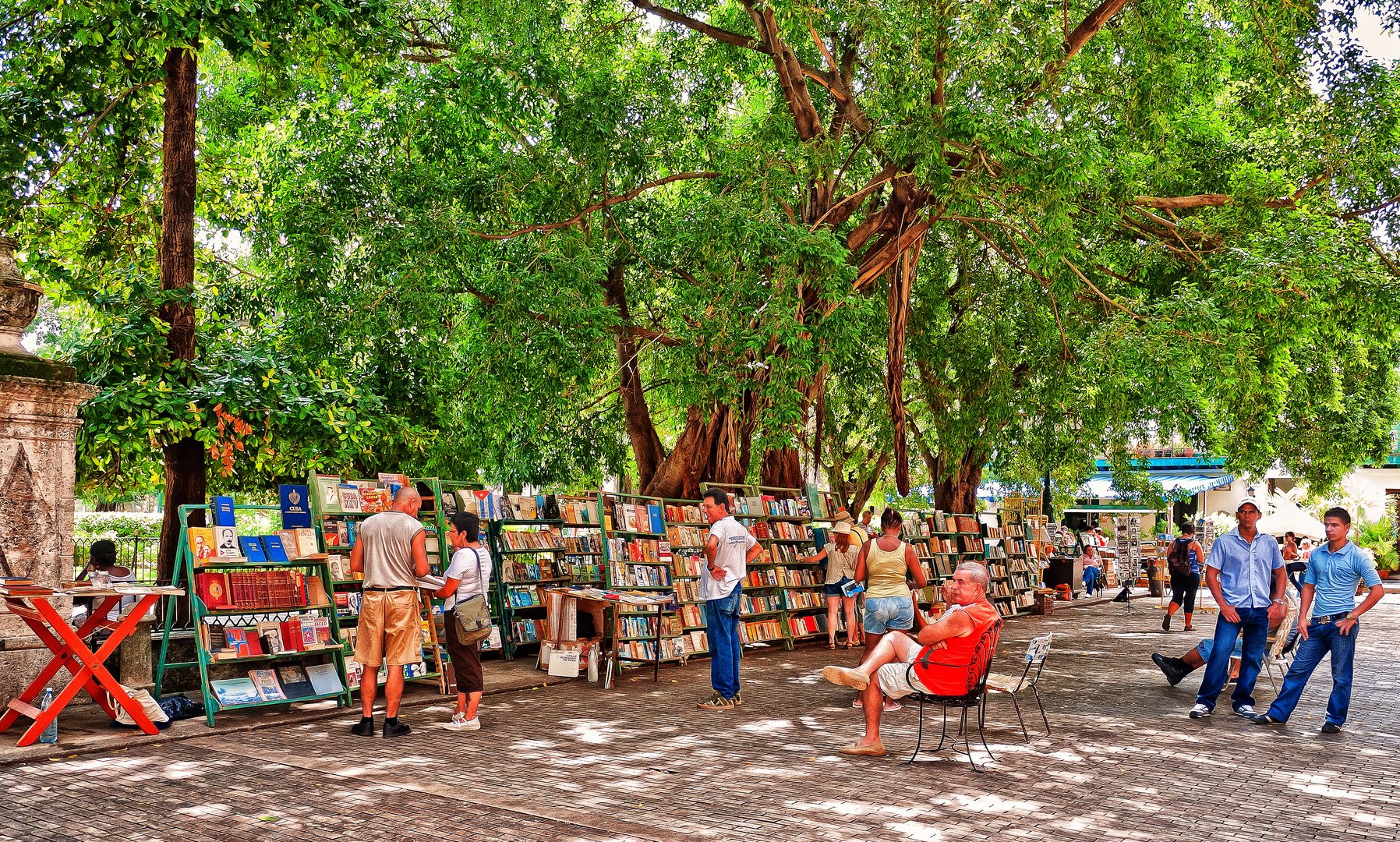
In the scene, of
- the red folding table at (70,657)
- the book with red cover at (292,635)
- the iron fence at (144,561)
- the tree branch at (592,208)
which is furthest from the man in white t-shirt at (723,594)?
the tree branch at (592,208)

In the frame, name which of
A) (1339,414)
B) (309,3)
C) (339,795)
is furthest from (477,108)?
(1339,414)

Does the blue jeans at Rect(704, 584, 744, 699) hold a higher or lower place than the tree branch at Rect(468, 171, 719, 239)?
lower

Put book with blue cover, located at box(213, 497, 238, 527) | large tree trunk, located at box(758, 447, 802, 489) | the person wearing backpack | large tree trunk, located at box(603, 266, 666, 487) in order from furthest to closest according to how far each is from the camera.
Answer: the person wearing backpack → large tree trunk, located at box(758, 447, 802, 489) → large tree trunk, located at box(603, 266, 666, 487) → book with blue cover, located at box(213, 497, 238, 527)

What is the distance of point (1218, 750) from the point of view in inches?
315

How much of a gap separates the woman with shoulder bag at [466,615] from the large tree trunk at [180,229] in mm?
3979

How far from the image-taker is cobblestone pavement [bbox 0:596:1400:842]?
584cm

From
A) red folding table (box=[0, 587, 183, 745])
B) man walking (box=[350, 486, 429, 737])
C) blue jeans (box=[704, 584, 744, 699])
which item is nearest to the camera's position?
red folding table (box=[0, 587, 183, 745])

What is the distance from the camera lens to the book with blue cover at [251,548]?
9566mm

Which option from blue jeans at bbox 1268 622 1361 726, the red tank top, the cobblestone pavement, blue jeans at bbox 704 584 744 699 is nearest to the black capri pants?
the cobblestone pavement

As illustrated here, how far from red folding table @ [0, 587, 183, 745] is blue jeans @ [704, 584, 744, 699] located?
4.26 metres

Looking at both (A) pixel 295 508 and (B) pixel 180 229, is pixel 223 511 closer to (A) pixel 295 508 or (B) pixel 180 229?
(A) pixel 295 508

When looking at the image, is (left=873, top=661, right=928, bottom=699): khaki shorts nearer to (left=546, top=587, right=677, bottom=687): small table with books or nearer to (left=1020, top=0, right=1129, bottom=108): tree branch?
(left=546, top=587, right=677, bottom=687): small table with books

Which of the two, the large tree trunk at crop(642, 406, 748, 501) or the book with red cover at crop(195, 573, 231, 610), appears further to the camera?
the large tree trunk at crop(642, 406, 748, 501)

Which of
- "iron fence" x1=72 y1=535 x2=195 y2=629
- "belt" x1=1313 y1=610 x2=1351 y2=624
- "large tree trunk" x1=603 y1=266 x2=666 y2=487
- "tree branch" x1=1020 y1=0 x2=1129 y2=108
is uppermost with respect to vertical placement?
"tree branch" x1=1020 y1=0 x2=1129 y2=108
